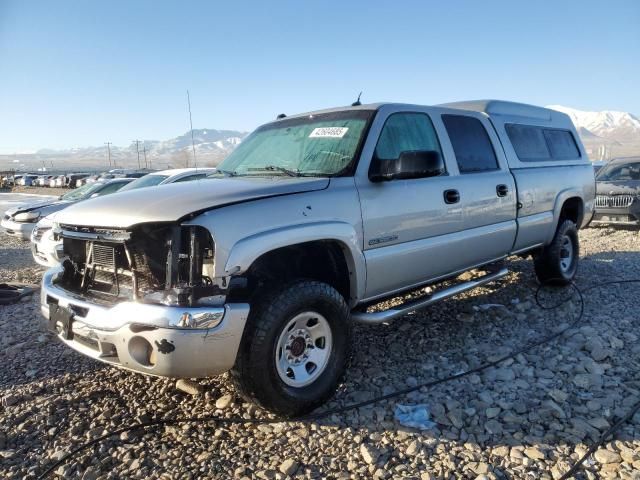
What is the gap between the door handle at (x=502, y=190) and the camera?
4.49 metres

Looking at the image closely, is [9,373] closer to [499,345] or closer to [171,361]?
[171,361]

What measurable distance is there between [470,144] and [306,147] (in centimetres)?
162

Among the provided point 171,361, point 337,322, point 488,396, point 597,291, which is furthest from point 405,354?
point 597,291

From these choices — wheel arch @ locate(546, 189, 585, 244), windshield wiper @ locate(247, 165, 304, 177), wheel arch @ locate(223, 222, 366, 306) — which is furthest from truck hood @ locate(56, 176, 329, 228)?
wheel arch @ locate(546, 189, 585, 244)

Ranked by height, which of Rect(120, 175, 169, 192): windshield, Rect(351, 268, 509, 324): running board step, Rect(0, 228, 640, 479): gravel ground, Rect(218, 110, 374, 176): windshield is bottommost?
Rect(0, 228, 640, 479): gravel ground

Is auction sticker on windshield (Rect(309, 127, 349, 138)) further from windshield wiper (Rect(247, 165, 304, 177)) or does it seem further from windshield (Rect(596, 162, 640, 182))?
windshield (Rect(596, 162, 640, 182))

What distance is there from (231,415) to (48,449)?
104cm

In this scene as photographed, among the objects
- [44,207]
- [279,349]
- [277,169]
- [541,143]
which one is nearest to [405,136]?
[277,169]

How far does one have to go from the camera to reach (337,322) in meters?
3.16

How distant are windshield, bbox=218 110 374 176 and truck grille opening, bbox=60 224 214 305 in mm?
1097

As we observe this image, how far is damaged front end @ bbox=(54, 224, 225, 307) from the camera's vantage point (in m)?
2.64

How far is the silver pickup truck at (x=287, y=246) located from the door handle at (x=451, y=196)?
0.09ft

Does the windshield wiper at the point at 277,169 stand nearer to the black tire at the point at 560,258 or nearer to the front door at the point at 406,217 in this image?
the front door at the point at 406,217

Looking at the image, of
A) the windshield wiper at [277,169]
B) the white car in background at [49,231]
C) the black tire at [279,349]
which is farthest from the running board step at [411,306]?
the white car in background at [49,231]
